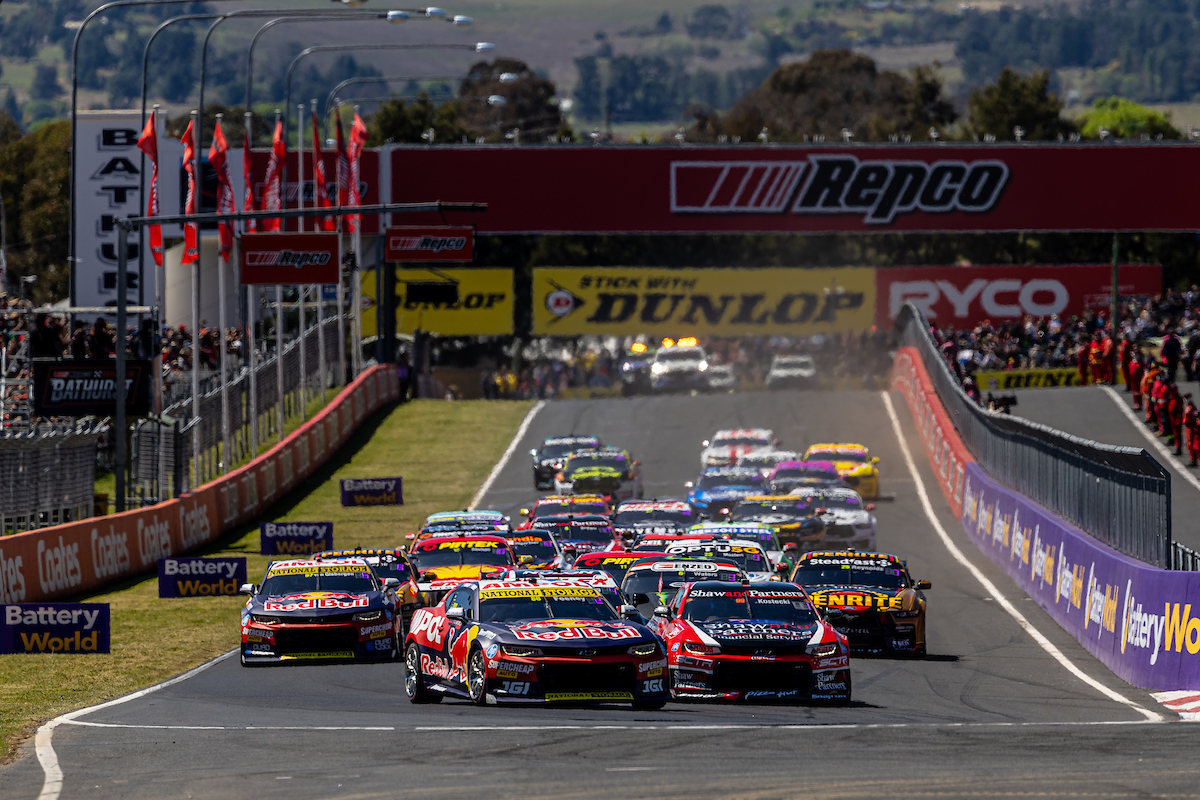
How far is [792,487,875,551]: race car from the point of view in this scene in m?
32.3

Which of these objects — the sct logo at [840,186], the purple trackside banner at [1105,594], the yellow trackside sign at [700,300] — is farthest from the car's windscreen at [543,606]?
the sct logo at [840,186]

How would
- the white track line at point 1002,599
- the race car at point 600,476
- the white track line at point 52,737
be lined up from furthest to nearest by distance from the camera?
1. the race car at point 600,476
2. the white track line at point 1002,599
3. the white track line at point 52,737

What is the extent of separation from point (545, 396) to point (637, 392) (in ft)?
16.4

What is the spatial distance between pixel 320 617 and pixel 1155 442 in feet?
94.1

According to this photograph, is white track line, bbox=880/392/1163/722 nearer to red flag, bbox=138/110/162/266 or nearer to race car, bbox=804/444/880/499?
race car, bbox=804/444/880/499

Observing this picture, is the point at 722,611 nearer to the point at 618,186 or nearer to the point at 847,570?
the point at 847,570

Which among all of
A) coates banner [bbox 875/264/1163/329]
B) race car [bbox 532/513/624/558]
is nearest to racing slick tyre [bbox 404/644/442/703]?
race car [bbox 532/513/624/558]

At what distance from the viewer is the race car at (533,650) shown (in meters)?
A: 15.4

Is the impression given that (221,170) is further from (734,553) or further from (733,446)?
(734,553)

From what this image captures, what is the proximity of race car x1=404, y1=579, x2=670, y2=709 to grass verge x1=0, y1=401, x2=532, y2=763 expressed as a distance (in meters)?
3.63

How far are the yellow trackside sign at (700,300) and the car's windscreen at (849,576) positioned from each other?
48.5 meters

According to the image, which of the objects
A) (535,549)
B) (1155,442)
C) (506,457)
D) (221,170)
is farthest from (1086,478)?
(506,457)

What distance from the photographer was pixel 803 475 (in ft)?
129

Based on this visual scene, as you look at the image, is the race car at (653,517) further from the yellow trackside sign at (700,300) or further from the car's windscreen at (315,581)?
the yellow trackside sign at (700,300)
